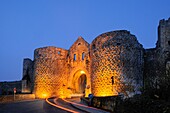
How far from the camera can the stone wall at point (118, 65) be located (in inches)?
650

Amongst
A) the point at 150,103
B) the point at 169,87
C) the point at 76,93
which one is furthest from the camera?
the point at 76,93

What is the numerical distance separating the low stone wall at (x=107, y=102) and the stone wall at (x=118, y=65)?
14.5 ft

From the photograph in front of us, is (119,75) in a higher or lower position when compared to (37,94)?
higher

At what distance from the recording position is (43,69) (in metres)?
23.6

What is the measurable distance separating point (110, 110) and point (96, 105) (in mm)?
2075

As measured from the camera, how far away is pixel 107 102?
10586mm

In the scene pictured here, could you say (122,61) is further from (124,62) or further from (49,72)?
(49,72)

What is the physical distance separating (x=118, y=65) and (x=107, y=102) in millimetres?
6630

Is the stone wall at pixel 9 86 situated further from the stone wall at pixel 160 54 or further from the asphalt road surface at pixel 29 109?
the stone wall at pixel 160 54

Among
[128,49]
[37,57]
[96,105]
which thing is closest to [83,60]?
[37,57]

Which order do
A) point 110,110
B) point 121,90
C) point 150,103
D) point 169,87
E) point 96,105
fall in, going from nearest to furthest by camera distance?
1. point 150,103
2. point 169,87
3. point 110,110
4. point 96,105
5. point 121,90

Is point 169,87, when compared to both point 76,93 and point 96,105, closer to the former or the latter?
point 96,105

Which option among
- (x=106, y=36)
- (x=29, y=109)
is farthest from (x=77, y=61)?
(x=29, y=109)

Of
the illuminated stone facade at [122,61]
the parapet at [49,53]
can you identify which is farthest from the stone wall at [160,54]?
the parapet at [49,53]
